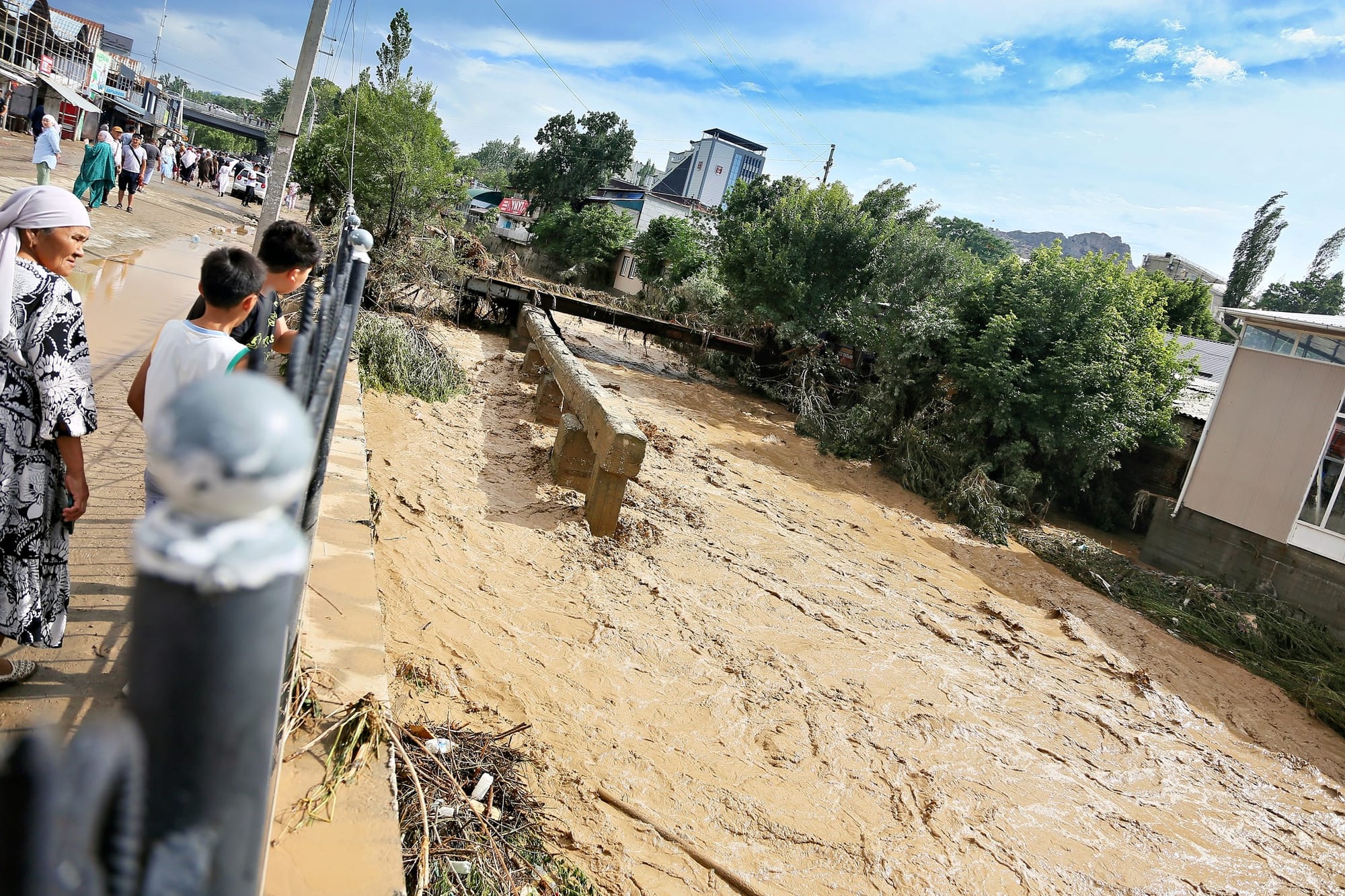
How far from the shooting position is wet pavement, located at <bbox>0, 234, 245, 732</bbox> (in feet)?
9.01

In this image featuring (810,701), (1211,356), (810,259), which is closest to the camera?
(810,701)

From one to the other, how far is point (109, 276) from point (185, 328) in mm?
8538

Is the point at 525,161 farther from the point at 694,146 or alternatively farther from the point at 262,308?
the point at 262,308

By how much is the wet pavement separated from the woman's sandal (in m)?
0.02

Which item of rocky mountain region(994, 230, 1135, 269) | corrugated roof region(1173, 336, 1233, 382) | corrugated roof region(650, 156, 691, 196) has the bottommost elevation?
corrugated roof region(1173, 336, 1233, 382)

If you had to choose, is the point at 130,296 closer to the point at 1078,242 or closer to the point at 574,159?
the point at 574,159

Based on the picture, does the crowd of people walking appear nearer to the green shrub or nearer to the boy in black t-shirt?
the green shrub

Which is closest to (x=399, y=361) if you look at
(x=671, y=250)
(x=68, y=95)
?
(x=671, y=250)

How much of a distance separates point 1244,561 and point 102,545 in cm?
1329

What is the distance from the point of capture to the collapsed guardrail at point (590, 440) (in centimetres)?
682

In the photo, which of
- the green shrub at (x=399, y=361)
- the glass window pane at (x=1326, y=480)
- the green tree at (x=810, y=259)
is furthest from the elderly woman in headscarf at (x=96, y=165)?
the glass window pane at (x=1326, y=480)

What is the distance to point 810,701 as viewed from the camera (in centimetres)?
537

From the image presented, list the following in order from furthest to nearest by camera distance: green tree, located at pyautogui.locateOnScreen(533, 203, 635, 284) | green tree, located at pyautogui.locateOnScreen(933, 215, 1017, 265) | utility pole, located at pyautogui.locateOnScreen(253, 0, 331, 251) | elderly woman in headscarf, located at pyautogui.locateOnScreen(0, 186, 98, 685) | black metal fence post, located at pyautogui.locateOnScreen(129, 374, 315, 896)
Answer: green tree, located at pyautogui.locateOnScreen(933, 215, 1017, 265) → green tree, located at pyautogui.locateOnScreen(533, 203, 635, 284) → utility pole, located at pyautogui.locateOnScreen(253, 0, 331, 251) → elderly woman in headscarf, located at pyautogui.locateOnScreen(0, 186, 98, 685) → black metal fence post, located at pyautogui.locateOnScreen(129, 374, 315, 896)

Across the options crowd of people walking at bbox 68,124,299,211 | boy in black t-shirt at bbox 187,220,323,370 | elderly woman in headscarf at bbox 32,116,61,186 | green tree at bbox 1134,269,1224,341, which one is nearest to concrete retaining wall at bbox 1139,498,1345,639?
boy in black t-shirt at bbox 187,220,323,370
